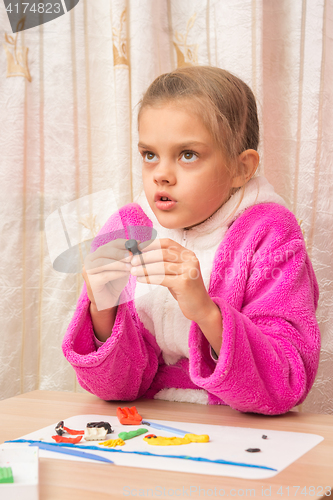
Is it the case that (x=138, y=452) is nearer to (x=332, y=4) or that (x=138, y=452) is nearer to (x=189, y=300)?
(x=189, y=300)

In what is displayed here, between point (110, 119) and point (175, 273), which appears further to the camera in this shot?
point (110, 119)

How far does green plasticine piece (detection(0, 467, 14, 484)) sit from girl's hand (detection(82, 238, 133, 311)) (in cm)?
26

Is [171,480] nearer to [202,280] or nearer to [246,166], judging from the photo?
[202,280]

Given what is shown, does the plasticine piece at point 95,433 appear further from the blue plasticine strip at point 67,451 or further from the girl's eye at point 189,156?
the girl's eye at point 189,156

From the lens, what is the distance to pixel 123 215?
0.80 meters

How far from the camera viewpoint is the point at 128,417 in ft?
1.88

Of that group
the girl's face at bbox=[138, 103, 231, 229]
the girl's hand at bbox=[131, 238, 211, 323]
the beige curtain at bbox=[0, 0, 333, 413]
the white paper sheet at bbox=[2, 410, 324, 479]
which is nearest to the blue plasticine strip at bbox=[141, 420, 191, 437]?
the white paper sheet at bbox=[2, 410, 324, 479]

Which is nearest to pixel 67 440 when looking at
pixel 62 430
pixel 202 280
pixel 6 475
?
pixel 62 430

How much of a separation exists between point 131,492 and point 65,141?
2.75 ft

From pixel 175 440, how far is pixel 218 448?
0.15 feet

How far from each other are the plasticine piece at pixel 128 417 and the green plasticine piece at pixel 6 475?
19 cm

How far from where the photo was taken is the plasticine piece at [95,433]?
0.50 meters

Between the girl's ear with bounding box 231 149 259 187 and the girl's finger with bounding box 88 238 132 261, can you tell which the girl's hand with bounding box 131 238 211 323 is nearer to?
the girl's finger with bounding box 88 238 132 261

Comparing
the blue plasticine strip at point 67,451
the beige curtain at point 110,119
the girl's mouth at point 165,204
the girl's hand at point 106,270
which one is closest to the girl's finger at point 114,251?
the girl's hand at point 106,270
